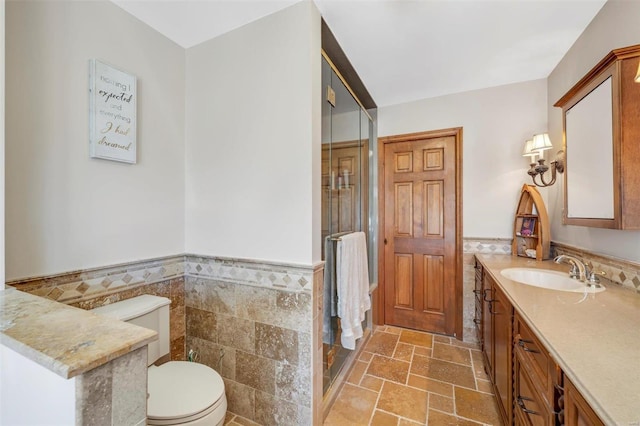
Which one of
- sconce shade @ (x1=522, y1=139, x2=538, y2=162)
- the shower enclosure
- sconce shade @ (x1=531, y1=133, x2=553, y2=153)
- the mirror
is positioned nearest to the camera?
the mirror

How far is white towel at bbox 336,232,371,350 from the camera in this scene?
186cm

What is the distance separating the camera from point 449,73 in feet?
7.49

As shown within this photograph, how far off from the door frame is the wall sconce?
0.56m

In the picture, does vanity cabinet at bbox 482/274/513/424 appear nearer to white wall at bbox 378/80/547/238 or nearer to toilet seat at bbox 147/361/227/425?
white wall at bbox 378/80/547/238

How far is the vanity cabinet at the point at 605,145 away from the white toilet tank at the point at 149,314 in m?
2.39

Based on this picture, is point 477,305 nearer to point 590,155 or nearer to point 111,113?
point 590,155

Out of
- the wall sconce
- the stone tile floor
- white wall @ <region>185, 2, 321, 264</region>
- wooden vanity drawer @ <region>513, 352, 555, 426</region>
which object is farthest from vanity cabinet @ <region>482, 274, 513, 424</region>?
white wall @ <region>185, 2, 321, 264</region>

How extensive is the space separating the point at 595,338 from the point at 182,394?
5.24 ft

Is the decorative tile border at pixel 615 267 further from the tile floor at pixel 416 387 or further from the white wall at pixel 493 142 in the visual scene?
the tile floor at pixel 416 387

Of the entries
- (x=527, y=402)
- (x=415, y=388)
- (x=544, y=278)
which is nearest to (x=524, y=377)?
(x=527, y=402)

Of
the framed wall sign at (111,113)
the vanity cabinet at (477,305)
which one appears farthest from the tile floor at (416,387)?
the framed wall sign at (111,113)

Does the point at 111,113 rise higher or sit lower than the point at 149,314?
higher

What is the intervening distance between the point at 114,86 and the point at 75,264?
97 cm

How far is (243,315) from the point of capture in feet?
5.37
